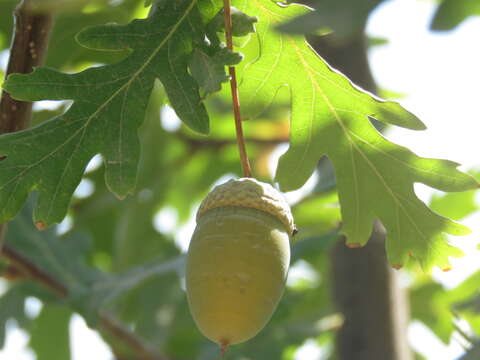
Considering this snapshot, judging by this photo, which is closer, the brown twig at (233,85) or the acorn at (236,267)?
the acorn at (236,267)

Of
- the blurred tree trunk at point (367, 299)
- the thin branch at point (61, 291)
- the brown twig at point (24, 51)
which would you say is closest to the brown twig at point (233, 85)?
the brown twig at point (24, 51)

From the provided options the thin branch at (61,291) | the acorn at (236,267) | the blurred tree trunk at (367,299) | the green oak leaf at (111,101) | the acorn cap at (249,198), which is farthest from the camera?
the blurred tree trunk at (367,299)

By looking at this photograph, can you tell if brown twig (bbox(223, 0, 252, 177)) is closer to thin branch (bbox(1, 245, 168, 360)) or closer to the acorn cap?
the acorn cap

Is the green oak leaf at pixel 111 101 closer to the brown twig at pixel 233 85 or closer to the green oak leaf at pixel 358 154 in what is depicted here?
the brown twig at pixel 233 85

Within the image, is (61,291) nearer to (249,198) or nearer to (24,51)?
(24,51)

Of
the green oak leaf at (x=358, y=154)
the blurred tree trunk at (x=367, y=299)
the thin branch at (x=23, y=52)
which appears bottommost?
the blurred tree trunk at (x=367, y=299)

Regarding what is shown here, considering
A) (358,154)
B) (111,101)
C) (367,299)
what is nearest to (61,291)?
(367,299)
